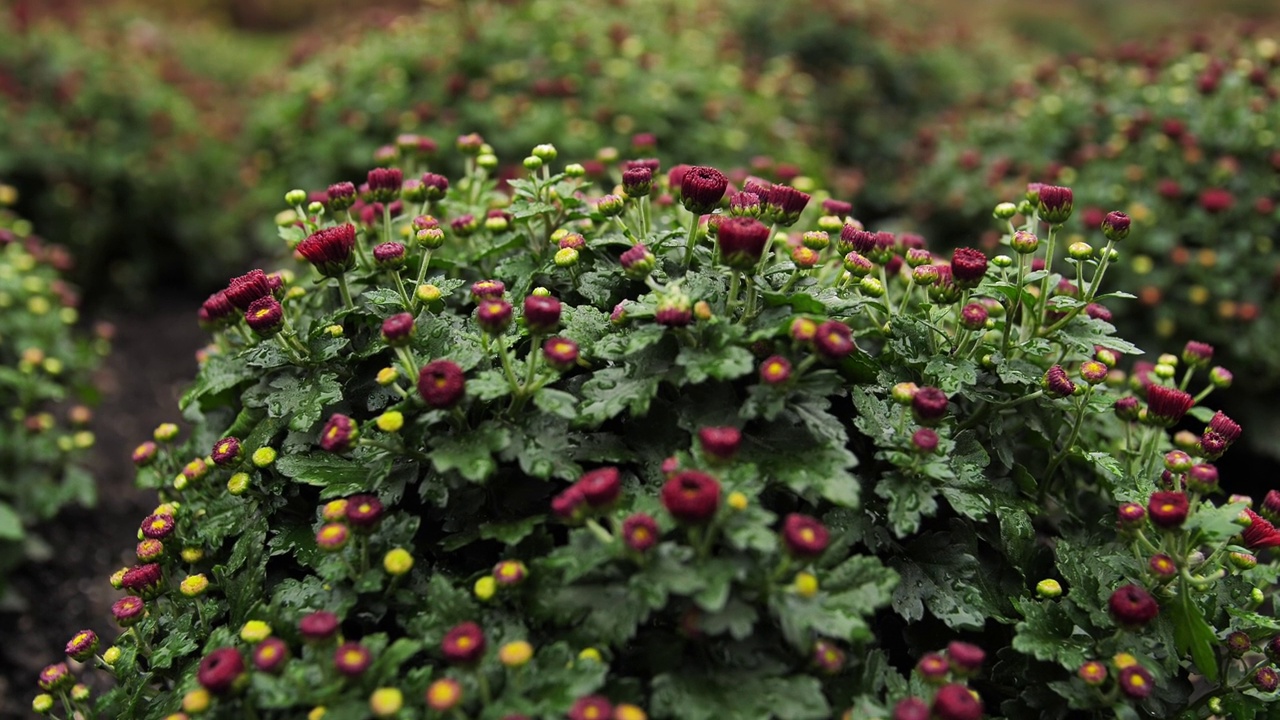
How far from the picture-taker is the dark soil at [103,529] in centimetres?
302

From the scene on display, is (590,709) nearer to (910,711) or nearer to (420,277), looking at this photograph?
(910,711)

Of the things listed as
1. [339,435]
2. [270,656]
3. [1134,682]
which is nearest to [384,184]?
[339,435]

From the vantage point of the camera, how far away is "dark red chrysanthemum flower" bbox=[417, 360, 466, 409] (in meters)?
1.40

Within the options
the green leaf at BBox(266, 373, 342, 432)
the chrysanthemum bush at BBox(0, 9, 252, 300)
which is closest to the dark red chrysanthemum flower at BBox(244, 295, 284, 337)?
the green leaf at BBox(266, 373, 342, 432)

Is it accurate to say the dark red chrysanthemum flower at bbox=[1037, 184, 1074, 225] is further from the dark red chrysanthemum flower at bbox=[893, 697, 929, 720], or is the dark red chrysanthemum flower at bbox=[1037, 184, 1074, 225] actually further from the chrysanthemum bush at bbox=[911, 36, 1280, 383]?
the chrysanthemum bush at bbox=[911, 36, 1280, 383]

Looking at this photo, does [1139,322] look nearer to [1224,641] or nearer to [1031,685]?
[1224,641]

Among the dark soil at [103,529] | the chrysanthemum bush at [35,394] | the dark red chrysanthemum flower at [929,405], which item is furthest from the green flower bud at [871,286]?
the dark soil at [103,529]

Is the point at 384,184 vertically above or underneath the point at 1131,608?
above

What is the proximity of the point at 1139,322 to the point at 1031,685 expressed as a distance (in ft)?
8.32

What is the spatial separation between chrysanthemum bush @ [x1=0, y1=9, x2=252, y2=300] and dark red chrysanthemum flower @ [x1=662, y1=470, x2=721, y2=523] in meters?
5.16

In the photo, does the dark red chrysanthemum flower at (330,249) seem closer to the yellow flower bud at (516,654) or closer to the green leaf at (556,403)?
the green leaf at (556,403)

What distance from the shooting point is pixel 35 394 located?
10.2ft

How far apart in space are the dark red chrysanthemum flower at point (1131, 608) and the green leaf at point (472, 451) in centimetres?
101

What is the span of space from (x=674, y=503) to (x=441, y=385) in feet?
1.40
